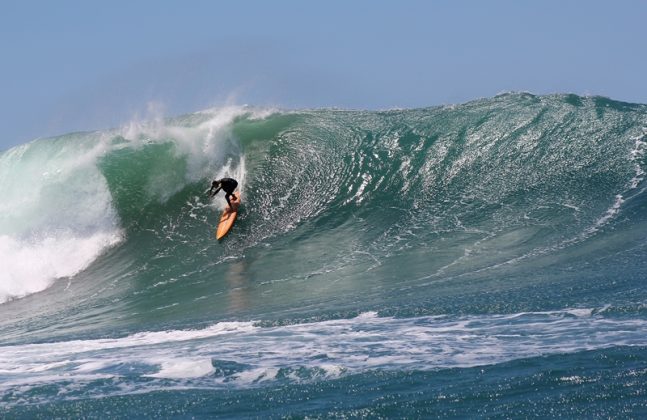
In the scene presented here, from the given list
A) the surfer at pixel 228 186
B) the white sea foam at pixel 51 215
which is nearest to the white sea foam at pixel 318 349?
the white sea foam at pixel 51 215

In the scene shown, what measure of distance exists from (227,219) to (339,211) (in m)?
2.28

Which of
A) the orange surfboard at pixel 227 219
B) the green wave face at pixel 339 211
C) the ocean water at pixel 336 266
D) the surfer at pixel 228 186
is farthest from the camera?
the surfer at pixel 228 186

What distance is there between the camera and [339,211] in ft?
62.3

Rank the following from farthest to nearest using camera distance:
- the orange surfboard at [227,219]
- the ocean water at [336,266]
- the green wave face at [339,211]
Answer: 1. the orange surfboard at [227,219]
2. the green wave face at [339,211]
3. the ocean water at [336,266]

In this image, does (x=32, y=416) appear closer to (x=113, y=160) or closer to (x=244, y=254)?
(x=244, y=254)

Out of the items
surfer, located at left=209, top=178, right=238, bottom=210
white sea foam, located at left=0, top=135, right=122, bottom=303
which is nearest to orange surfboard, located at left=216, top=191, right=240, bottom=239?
surfer, located at left=209, top=178, right=238, bottom=210

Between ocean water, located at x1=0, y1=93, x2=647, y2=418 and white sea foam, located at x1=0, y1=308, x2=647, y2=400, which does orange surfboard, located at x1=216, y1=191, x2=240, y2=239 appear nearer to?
ocean water, located at x1=0, y1=93, x2=647, y2=418

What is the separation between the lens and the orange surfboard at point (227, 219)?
18.4 meters

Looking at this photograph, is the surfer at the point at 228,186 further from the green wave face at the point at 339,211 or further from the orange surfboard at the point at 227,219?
the green wave face at the point at 339,211

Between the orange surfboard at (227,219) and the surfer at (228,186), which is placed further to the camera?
the surfer at (228,186)

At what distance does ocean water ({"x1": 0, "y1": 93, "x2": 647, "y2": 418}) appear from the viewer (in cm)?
851

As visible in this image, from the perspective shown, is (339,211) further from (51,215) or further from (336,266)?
(51,215)

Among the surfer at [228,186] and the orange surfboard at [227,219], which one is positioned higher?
the surfer at [228,186]

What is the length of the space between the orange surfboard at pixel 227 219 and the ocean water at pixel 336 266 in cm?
18
